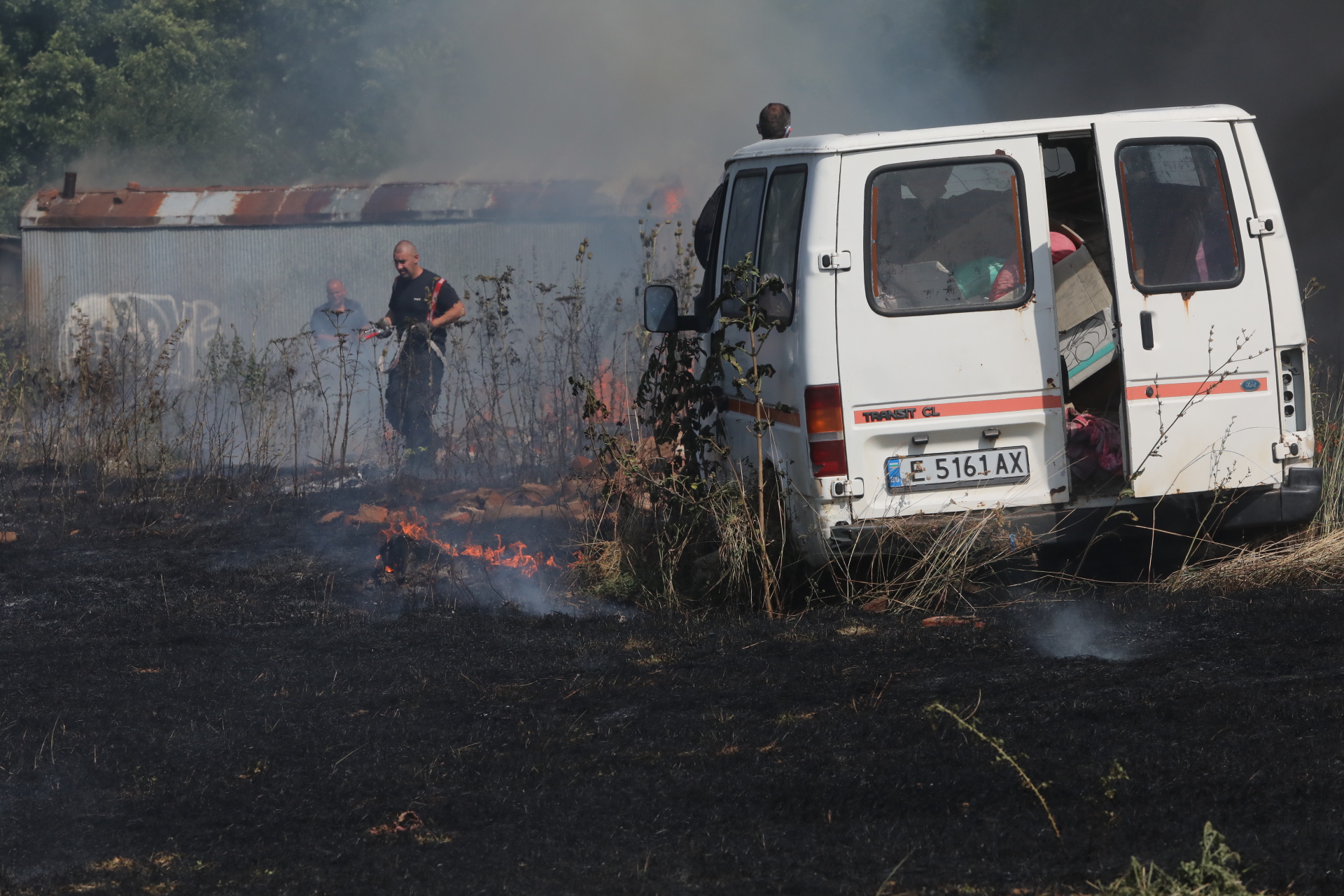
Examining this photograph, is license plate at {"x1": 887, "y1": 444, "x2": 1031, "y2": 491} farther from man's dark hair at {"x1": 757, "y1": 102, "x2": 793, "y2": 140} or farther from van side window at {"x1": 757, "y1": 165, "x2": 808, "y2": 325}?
man's dark hair at {"x1": 757, "y1": 102, "x2": 793, "y2": 140}

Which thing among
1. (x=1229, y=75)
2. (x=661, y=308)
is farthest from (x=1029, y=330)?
(x=1229, y=75)

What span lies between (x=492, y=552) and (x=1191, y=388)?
345 cm

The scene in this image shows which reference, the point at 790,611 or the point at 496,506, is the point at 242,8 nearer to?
the point at 496,506

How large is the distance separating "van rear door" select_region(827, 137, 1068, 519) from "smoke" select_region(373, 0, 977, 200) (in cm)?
1148

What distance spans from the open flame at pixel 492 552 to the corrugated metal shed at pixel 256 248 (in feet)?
35.4

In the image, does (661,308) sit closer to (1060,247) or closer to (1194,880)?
(1060,247)

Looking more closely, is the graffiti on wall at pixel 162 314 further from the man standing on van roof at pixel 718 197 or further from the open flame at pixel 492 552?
the man standing on van roof at pixel 718 197

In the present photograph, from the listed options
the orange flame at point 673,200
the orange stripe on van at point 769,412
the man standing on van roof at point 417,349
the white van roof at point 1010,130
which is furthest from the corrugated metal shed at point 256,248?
the white van roof at point 1010,130

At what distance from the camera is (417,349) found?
10.2 metres

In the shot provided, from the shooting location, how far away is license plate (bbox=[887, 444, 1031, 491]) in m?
5.03

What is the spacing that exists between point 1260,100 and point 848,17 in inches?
314

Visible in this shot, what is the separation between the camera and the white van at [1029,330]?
4.93m

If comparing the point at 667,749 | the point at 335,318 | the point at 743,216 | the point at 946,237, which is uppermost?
the point at 335,318

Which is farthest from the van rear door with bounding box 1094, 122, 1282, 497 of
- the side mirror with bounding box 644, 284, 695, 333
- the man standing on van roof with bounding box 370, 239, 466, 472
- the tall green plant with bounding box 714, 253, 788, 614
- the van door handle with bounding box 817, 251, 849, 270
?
Answer: the man standing on van roof with bounding box 370, 239, 466, 472
